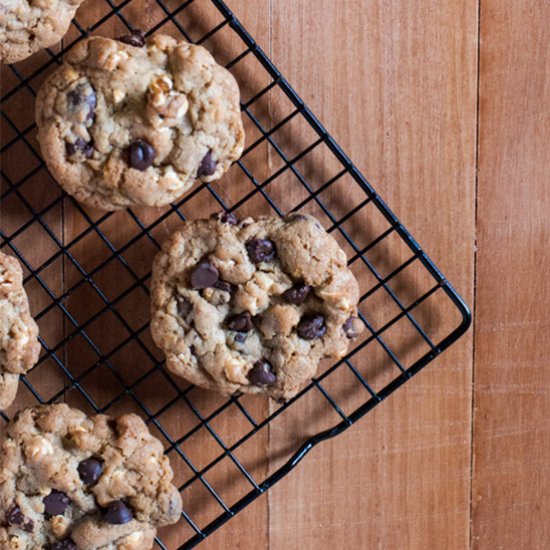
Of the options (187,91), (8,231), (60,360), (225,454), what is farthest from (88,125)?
(225,454)

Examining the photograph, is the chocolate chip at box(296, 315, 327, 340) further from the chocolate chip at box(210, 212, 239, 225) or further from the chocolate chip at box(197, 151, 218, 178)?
the chocolate chip at box(197, 151, 218, 178)

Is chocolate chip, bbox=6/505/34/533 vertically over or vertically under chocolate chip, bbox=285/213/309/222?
under

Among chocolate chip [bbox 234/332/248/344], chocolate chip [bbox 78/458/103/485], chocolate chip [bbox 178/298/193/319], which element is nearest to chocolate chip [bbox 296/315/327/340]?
chocolate chip [bbox 234/332/248/344]

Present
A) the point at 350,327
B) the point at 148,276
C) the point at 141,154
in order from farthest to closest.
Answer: the point at 148,276
the point at 350,327
the point at 141,154

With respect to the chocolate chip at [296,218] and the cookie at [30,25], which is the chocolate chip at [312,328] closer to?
the chocolate chip at [296,218]

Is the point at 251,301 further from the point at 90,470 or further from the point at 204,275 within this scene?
the point at 90,470

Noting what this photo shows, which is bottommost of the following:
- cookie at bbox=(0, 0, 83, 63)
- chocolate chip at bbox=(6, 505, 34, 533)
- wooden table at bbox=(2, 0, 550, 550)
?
wooden table at bbox=(2, 0, 550, 550)

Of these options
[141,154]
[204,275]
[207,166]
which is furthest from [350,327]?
[141,154]
